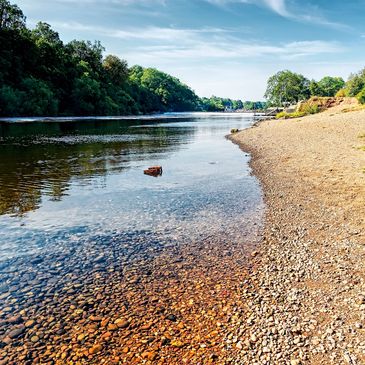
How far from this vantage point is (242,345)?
6352mm

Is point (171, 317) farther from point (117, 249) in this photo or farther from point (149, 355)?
point (117, 249)

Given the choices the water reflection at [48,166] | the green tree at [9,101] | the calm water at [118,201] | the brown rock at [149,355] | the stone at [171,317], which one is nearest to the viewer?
the brown rock at [149,355]

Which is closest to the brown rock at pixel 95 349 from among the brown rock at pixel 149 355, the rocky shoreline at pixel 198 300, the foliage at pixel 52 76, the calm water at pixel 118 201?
the rocky shoreline at pixel 198 300

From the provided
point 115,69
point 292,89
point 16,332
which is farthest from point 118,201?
point 292,89

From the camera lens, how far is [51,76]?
122 m

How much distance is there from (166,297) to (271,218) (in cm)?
737

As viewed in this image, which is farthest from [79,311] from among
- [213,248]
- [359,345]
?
[359,345]

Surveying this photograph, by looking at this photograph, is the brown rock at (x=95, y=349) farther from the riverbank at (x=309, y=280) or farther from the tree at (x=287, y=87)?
the tree at (x=287, y=87)

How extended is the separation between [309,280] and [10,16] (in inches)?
5398

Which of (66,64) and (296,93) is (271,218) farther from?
(296,93)

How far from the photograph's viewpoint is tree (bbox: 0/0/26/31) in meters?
112

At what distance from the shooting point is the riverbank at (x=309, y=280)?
6172 mm

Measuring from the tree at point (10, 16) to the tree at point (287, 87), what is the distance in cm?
13086

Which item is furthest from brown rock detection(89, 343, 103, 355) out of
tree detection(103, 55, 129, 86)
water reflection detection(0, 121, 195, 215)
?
tree detection(103, 55, 129, 86)
